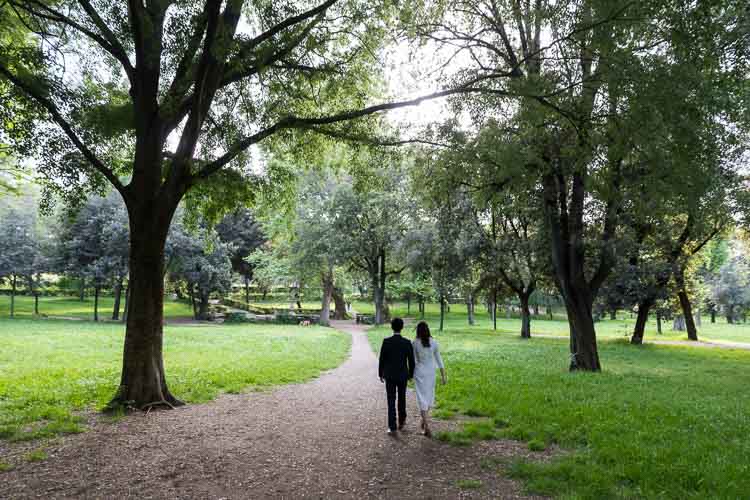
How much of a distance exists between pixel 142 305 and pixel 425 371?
5.48m

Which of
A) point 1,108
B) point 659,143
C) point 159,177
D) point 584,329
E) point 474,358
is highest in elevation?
point 1,108

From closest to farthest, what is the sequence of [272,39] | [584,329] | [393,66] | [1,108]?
1. [1,108]
2. [272,39]
3. [393,66]
4. [584,329]

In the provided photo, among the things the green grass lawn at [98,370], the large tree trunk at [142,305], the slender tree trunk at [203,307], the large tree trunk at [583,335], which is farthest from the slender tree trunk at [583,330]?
the slender tree trunk at [203,307]

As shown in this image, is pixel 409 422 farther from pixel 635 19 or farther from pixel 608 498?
pixel 635 19

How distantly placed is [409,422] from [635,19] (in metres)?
7.54

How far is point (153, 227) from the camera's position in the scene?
839 cm

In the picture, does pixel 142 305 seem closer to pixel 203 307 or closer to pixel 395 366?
pixel 395 366

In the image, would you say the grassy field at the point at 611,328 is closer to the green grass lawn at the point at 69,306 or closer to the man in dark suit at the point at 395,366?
the green grass lawn at the point at 69,306

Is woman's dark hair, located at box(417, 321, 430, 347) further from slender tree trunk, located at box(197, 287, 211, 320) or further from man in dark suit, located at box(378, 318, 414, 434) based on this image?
slender tree trunk, located at box(197, 287, 211, 320)

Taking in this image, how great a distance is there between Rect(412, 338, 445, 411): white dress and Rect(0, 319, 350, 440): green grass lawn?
5.13 m

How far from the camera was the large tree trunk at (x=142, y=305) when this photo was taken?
8.34 metres

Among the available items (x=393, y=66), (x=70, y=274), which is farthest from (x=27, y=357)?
(x=70, y=274)

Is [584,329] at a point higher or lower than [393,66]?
lower

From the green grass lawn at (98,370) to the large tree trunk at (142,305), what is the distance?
95cm
